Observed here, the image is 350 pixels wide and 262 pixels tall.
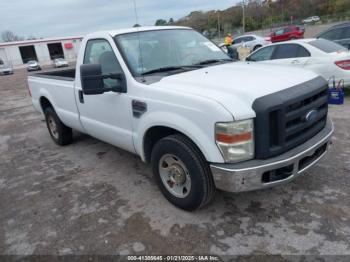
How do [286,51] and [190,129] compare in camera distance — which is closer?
[190,129]

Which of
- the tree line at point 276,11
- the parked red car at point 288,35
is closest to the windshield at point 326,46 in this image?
the parked red car at point 288,35

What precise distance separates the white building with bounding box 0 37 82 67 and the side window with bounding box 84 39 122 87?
182 feet

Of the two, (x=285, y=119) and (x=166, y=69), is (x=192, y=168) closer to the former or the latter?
(x=285, y=119)

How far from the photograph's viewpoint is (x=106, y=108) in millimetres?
4000

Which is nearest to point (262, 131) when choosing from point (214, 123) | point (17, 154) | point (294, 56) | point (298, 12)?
point (214, 123)

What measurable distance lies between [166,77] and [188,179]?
112 cm

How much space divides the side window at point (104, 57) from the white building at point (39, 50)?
182 ft

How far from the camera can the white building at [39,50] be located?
56.0 meters

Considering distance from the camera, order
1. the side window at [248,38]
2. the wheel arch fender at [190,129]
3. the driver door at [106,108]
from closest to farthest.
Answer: the wheel arch fender at [190,129] < the driver door at [106,108] < the side window at [248,38]

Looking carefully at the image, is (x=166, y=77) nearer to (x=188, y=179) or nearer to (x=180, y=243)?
(x=188, y=179)

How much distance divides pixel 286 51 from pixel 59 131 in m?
5.99

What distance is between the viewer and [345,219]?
3010 mm

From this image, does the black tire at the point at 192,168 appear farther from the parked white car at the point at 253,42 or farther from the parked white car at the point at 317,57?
the parked white car at the point at 253,42

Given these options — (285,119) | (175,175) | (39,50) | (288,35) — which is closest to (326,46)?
(285,119)
